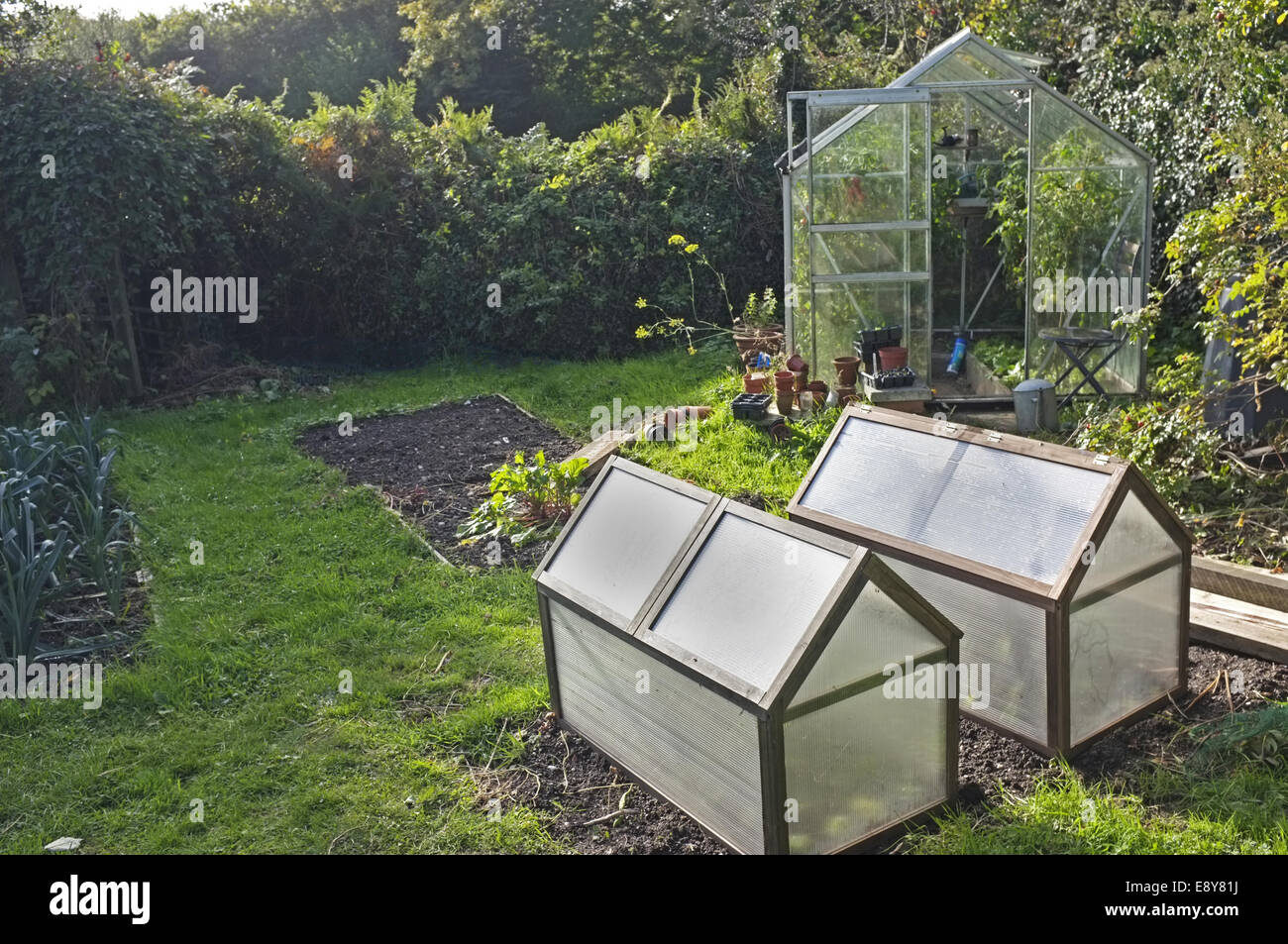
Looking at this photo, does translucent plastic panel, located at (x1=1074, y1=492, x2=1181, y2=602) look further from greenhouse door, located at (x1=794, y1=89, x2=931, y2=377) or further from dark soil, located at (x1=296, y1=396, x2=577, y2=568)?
greenhouse door, located at (x1=794, y1=89, x2=931, y2=377)

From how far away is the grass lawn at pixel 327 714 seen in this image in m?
4.12

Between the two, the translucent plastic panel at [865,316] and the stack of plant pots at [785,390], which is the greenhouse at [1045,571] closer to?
the stack of plant pots at [785,390]

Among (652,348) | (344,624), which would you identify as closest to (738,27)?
(652,348)

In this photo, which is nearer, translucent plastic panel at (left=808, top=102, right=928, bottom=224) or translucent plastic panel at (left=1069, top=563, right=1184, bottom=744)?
translucent plastic panel at (left=1069, top=563, right=1184, bottom=744)

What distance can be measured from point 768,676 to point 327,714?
249cm

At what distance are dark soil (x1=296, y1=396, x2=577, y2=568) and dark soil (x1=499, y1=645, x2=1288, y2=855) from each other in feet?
7.88

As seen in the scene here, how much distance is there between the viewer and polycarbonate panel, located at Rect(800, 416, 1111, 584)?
14.2ft

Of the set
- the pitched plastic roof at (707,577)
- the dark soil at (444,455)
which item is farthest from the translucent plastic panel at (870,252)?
the pitched plastic roof at (707,577)

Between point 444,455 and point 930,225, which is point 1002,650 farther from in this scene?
point 444,455

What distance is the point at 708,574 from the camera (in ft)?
13.5

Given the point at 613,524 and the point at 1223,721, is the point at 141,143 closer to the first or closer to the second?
the point at 613,524

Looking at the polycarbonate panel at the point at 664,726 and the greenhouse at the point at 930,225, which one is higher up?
the greenhouse at the point at 930,225

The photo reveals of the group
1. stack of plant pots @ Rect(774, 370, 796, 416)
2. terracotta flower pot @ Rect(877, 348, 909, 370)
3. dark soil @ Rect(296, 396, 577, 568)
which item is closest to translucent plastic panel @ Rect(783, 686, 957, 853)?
dark soil @ Rect(296, 396, 577, 568)
